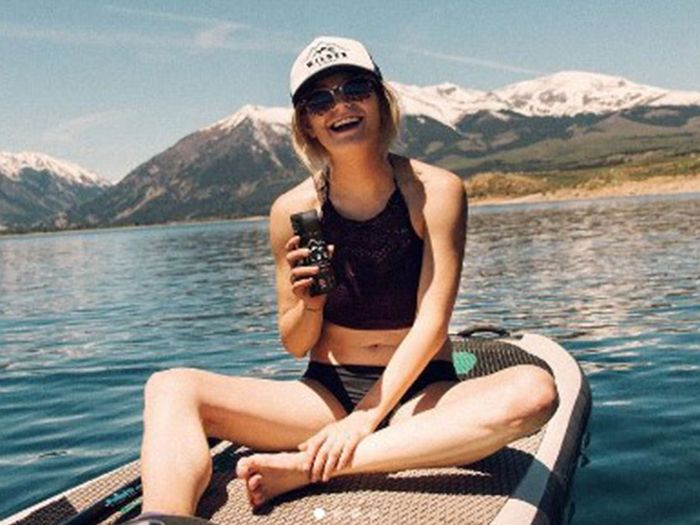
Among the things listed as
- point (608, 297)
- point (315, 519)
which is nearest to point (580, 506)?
point (315, 519)

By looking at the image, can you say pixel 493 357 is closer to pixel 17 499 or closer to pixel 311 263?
pixel 311 263

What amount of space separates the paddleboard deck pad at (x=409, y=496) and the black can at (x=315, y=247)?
1.42 meters

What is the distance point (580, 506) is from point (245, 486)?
3.21 meters

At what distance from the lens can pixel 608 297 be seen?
21.7 meters

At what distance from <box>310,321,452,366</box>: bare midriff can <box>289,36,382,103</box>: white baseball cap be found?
187 cm

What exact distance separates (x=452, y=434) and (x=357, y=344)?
1191 mm

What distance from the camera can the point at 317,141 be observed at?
20.6ft

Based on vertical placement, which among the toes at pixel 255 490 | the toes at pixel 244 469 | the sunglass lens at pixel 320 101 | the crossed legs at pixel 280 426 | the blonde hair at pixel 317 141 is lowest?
the toes at pixel 255 490

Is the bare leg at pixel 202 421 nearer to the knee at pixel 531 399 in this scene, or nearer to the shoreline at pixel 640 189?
the knee at pixel 531 399

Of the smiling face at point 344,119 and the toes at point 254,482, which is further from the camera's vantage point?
the smiling face at point 344,119

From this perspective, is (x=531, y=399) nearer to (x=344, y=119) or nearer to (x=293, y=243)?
(x=293, y=243)

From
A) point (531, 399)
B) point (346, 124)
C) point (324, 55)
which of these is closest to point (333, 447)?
point (531, 399)

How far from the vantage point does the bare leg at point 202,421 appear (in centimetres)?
484

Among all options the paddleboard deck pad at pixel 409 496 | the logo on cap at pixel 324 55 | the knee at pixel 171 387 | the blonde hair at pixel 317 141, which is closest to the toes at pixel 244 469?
the paddleboard deck pad at pixel 409 496
